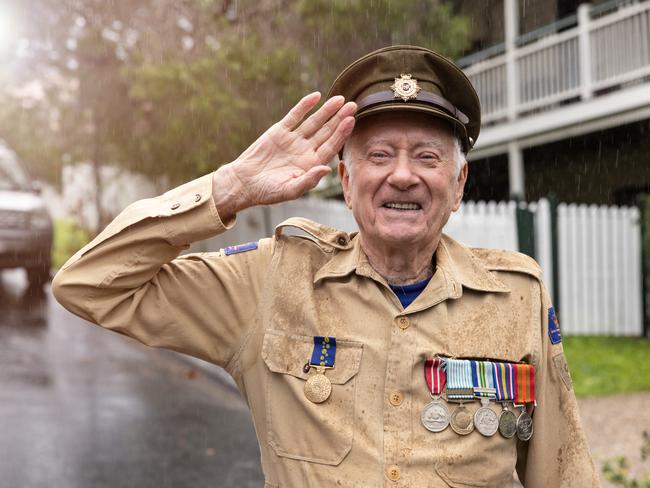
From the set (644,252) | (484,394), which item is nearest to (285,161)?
(484,394)

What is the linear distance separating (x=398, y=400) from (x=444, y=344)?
0.20m

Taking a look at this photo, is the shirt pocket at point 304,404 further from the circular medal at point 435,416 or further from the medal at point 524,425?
the medal at point 524,425

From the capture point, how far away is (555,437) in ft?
7.94

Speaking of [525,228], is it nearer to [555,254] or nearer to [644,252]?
[555,254]

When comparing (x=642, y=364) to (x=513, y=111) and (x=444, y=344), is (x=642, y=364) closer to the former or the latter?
(x=513, y=111)

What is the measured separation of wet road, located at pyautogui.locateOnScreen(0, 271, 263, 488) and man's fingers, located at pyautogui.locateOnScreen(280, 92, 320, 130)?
3704 mm

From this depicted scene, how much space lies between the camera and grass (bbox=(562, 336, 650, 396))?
326 inches

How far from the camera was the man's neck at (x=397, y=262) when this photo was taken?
2488 mm

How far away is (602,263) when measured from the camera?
38.2 ft

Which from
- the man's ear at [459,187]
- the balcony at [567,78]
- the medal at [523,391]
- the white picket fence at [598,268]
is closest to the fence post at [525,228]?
the white picket fence at [598,268]

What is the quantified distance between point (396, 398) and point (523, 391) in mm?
342

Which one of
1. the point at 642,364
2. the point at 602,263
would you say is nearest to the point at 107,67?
the point at 602,263

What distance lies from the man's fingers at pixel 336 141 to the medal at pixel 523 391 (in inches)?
28.9

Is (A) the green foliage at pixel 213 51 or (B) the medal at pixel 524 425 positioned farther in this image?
(A) the green foliage at pixel 213 51
